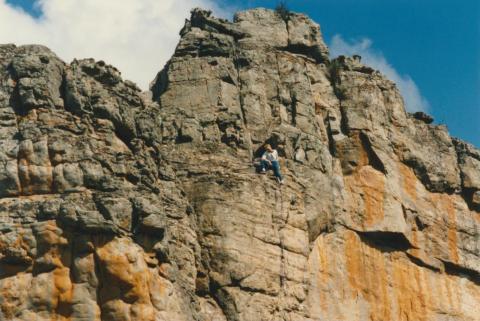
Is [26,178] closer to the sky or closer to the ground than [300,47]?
closer to the ground

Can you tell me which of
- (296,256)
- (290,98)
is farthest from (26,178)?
(290,98)

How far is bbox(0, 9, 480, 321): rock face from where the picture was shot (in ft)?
145

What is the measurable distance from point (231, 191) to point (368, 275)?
7.76 meters

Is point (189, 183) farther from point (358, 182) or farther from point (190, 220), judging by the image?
point (358, 182)

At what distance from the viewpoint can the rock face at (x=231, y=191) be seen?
44.3 meters

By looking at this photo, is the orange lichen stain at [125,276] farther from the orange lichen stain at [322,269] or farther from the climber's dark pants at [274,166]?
the orange lichen stain at [322,269]

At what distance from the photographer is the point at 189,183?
50.4 metres

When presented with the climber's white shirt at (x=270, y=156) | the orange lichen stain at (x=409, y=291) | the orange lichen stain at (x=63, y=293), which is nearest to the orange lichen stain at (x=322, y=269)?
the climber's white shirt at (x=270, y=156)

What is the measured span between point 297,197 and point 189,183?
14.4 ft

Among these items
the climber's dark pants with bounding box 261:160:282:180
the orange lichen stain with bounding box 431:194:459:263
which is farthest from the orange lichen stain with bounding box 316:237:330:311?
the orange lichen stain with bounding box 431:194:459:263

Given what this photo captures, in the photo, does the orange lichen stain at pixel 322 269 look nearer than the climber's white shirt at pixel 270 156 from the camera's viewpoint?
Yes

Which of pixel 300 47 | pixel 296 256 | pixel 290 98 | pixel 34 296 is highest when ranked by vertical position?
pixel 300 47

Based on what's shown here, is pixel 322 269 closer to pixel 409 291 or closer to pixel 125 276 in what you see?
pixel 409 291

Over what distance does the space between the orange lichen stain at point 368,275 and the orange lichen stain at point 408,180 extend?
12.9 feet
